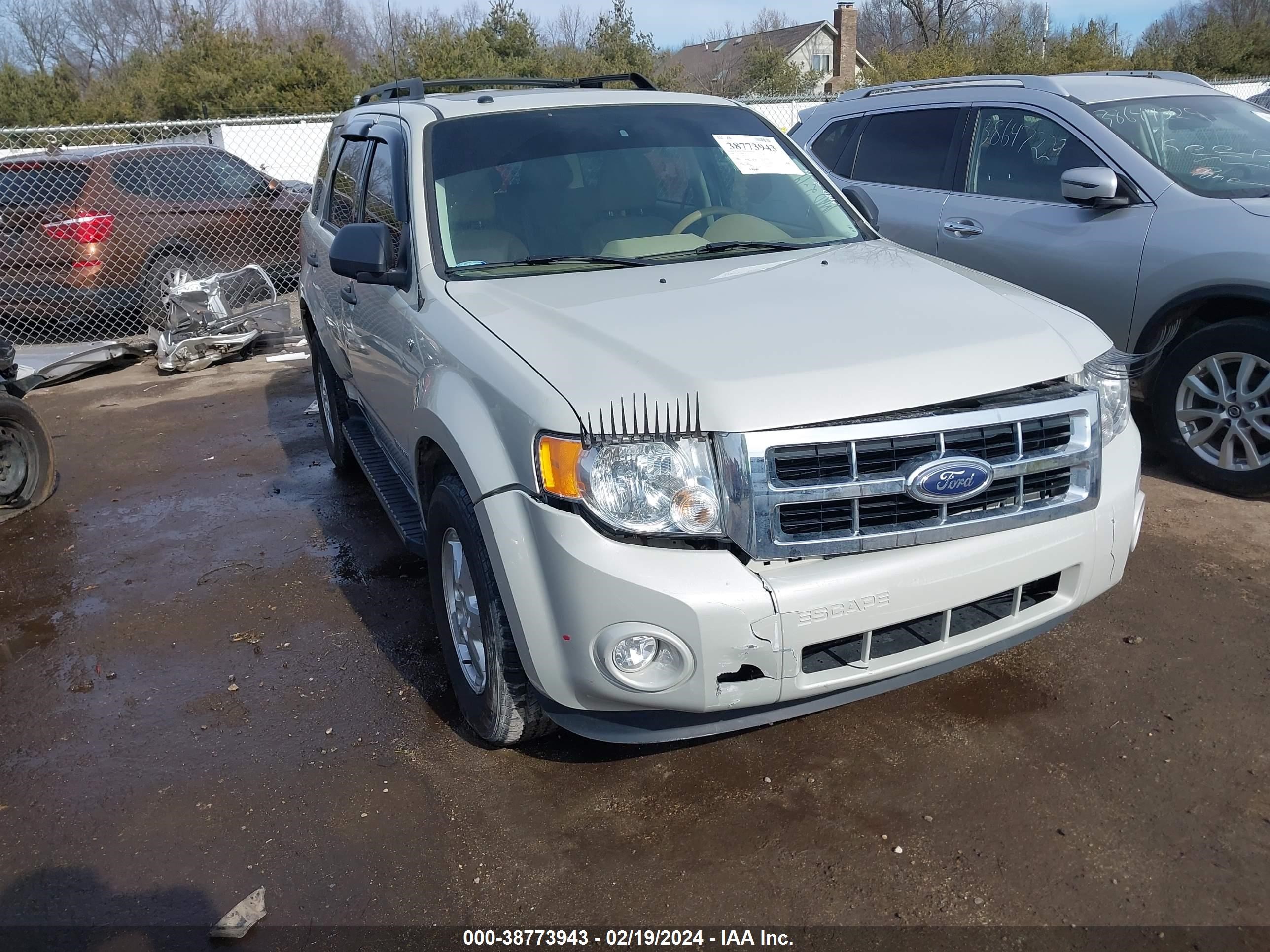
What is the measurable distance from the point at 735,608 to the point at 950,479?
64cm

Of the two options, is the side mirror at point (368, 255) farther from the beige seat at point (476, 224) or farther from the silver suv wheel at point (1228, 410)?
the silver suv wheel at point (1228, 410)

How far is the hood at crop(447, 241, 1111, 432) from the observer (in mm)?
2488

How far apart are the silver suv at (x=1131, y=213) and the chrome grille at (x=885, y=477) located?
254 cm

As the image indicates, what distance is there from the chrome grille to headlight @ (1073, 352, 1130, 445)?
18cm

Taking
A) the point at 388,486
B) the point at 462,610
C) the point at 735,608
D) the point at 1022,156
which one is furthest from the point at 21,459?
the point at 1022,156

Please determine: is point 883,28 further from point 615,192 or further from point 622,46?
point 615,192

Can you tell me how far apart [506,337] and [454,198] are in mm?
1052

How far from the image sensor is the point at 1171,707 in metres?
3.21

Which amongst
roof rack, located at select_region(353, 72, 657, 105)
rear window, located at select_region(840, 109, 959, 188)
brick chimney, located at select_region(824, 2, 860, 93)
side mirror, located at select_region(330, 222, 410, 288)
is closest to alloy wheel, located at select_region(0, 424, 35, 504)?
roof rack, located at select_region(353, 72, 657, 105)

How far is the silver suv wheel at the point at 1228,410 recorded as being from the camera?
460cm

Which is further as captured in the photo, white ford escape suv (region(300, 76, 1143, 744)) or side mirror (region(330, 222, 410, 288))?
side mirror (region(330, 222, 410, 288))

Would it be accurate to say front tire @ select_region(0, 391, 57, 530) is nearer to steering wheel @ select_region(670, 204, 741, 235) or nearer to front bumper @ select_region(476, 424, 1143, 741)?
steering wheel @ select_region(670, 204, 741, 235)

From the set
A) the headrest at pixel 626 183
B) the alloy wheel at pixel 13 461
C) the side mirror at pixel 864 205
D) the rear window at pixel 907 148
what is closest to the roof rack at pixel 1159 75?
the rear window at pixel 907 148

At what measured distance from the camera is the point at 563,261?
357 cm
